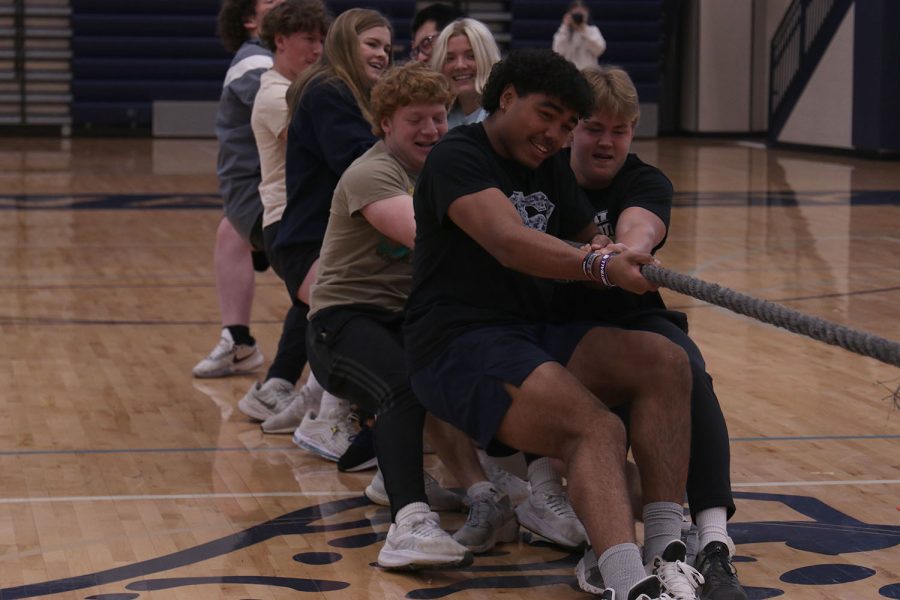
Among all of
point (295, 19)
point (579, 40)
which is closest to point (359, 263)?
point (295, 19)

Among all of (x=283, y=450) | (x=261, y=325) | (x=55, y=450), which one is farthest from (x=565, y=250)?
(x=261, y=325)

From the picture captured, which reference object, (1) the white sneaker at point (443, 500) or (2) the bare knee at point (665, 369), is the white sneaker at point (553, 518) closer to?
(1) the white sneaker at point (443, 500)

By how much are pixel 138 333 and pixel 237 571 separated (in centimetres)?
282

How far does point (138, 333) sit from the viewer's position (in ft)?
18.5

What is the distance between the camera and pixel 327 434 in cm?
395

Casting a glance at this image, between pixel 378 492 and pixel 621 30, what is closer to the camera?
pixel 378 492

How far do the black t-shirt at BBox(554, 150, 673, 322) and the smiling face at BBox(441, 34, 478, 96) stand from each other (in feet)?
3.53

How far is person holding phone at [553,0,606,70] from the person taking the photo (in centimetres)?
1434

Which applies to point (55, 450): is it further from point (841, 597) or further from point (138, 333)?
point (841, 597)

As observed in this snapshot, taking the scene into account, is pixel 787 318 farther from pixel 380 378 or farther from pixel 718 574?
pixel 380 378

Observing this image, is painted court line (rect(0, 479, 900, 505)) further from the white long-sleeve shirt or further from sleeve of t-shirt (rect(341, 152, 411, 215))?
the white long-sleeve shirt

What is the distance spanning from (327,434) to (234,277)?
1284mm

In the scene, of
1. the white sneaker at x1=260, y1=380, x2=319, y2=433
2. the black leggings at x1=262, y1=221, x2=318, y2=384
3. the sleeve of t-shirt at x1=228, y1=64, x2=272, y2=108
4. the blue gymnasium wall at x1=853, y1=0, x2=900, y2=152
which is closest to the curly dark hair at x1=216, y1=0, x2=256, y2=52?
the sleeve of t-shirt at x1=228, y1=64, x2=272, y2=108

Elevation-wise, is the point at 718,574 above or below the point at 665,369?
below
